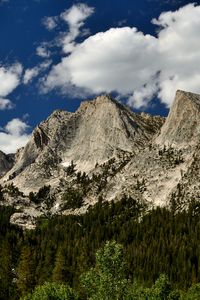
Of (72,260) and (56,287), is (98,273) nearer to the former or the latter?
(56,287)

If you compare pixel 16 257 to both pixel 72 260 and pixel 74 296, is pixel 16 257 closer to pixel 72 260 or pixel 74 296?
pixel 72 260

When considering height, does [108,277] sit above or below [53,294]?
above

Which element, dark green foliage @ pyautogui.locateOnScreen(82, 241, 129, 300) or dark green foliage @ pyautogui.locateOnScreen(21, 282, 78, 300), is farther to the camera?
dark green foliage @ pyautogui.locateOnScreen(21, 282, 78, 300)

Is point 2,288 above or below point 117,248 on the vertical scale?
below

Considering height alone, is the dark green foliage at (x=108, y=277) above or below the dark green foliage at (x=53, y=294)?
above

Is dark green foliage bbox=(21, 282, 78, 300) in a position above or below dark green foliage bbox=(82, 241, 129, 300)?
below

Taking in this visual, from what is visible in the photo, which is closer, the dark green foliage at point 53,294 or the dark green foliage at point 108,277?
the dark green foliage at point 108,277

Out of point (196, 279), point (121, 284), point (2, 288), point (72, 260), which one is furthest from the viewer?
point (72, 260)

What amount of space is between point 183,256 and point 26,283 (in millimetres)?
80607

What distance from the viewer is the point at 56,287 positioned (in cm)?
8725

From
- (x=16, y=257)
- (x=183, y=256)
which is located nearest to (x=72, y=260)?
(x=16, y=257)

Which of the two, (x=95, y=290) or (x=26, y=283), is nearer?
(x=95, y=290)

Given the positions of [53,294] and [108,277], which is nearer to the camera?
[108,277]

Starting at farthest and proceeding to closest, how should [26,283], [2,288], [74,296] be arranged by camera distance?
[2,288], [26,283], [74,296]
